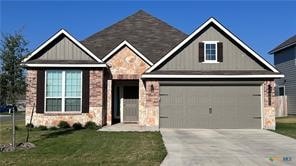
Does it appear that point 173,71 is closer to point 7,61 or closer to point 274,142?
point 274,142

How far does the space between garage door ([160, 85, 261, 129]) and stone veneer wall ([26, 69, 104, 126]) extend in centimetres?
331

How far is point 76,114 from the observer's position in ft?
65.2

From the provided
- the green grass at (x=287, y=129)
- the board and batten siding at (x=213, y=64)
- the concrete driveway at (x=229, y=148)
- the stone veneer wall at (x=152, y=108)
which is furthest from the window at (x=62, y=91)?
the green grass at (x=287, y=129)

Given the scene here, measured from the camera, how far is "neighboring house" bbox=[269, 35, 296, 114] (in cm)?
3309

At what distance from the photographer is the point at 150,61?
Answer: 22.0m

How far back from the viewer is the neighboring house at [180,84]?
19.7 m

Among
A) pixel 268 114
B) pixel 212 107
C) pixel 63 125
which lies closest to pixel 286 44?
pixel 268 114

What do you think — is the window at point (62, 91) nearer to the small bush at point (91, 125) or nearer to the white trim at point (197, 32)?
the small bush at point (91, 125)

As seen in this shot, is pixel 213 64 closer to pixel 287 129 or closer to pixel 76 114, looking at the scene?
pixel 287 129

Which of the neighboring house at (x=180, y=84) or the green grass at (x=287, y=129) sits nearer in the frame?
the green grass at (x=287, y=129)

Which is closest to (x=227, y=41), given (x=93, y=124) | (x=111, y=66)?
(x=111, y=66)

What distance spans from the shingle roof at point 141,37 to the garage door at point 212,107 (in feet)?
11.9

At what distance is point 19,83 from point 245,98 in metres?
11.5

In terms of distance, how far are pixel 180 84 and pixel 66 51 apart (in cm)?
636
